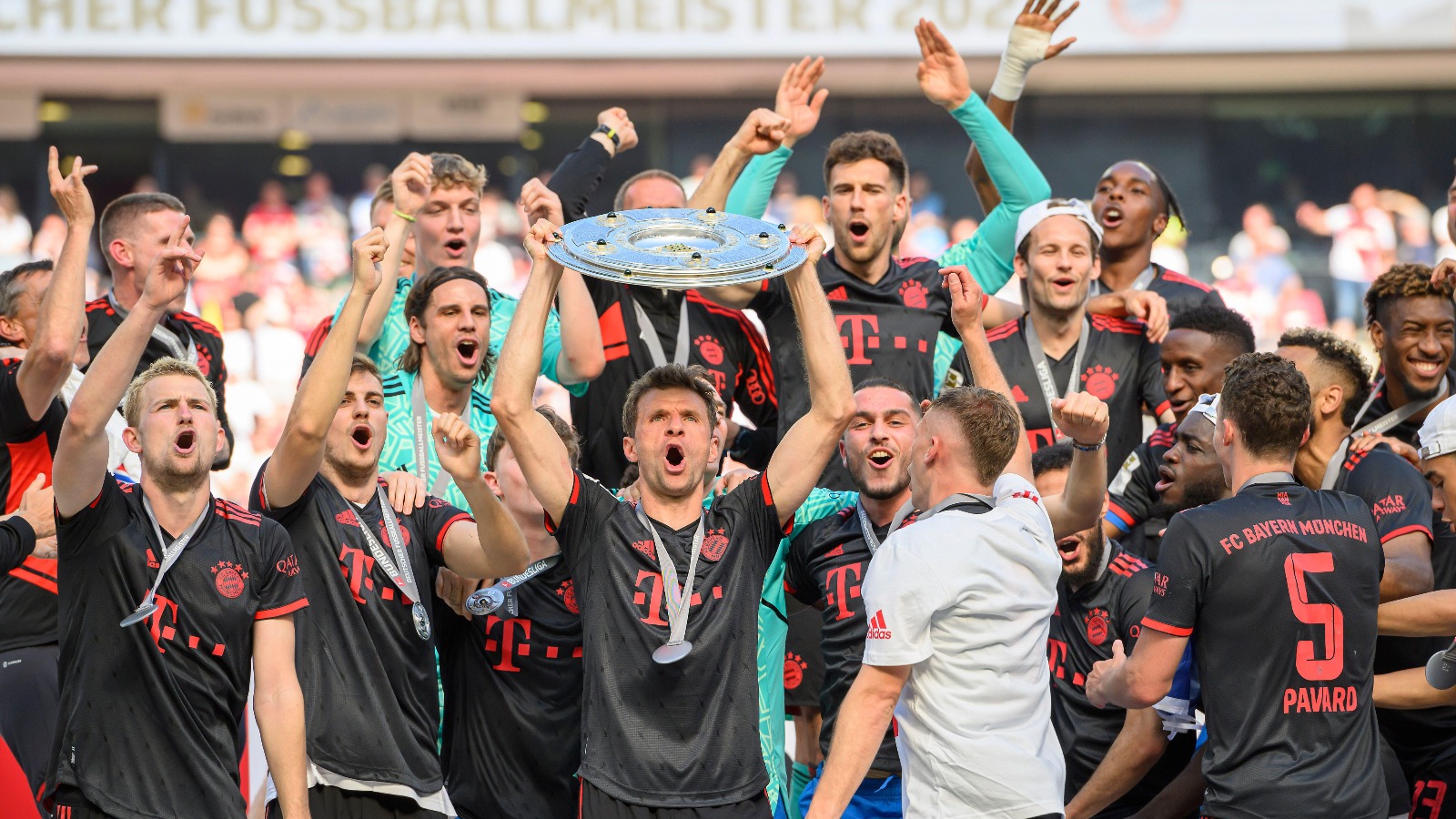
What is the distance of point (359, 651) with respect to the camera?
4.90 m

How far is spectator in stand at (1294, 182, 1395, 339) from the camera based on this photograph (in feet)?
48.3

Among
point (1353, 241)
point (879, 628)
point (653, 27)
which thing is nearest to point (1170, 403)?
point (879, 628)

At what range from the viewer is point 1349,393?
5.40 meters

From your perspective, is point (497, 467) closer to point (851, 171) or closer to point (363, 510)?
point (363, 510)

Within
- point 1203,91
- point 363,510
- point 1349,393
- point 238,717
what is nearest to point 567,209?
point 363,510

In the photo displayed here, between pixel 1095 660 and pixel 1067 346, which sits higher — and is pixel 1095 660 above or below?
below

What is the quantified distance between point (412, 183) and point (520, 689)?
1.82m

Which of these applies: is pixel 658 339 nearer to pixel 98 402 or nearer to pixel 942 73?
pixel 942 73

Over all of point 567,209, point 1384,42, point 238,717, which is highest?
point 1384,42

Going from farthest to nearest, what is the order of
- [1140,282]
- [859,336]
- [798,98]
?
[1140,282] < [798,98] < [859,336]

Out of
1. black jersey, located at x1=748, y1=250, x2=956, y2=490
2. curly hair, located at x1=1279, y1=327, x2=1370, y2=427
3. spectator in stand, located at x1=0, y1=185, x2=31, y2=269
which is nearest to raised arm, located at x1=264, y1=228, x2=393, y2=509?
black jersey, located at x1=748, y1=250, x2=956, y2=490

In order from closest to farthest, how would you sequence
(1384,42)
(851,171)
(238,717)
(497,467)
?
(238,717), (497,467), (851,171), (1384,42)

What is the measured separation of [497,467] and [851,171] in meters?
1.89

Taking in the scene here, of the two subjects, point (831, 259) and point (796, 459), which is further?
point (831, 259)
